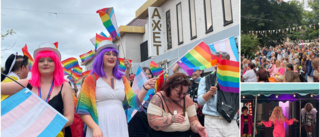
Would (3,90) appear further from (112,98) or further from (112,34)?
(112,34)

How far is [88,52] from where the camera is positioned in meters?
9.26

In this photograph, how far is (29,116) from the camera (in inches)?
116

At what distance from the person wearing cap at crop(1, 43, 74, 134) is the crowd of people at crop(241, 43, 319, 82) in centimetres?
384

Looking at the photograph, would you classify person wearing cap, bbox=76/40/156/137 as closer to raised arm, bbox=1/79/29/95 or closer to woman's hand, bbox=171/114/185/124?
woman's hand, bbox=171/114/185/124

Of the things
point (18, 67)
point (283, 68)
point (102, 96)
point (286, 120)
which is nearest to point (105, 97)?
point (102, 96)

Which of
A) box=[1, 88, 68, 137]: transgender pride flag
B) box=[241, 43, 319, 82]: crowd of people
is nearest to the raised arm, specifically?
box=[1, 88, 68, 137]: transgender pride flag

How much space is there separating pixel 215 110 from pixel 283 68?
903cm

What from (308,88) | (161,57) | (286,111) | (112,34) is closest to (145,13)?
(161,57)

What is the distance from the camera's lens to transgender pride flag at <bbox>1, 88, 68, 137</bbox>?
289cm

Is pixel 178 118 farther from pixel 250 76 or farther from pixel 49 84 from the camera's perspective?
pixel 250 76

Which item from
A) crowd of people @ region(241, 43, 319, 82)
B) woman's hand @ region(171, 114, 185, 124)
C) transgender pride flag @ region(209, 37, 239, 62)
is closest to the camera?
woman's hand @ region(171, 114, 185, 124)

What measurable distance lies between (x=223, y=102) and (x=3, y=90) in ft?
9.08

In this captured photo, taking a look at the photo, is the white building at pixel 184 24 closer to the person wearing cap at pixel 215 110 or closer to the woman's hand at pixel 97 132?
the person wearing cap at pixel 215 110

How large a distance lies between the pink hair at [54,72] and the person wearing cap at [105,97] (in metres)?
0.29
